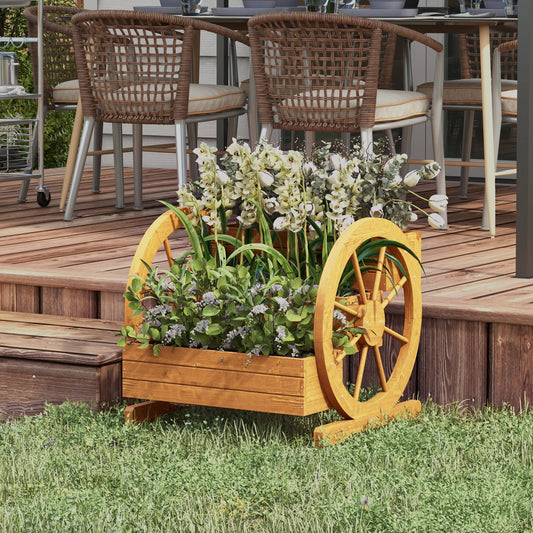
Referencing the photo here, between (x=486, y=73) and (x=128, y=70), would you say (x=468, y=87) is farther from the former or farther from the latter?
(x=128, y=70)

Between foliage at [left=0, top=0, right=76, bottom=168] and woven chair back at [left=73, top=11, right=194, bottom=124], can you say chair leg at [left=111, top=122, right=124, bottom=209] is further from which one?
foliage at [left=0, top=0, right=76, bottom=168]

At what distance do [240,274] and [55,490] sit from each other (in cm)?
67

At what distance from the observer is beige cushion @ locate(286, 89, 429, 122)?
3928mm

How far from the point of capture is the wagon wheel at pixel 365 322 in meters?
2.47

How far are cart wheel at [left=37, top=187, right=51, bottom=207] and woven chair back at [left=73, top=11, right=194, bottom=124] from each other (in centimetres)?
69

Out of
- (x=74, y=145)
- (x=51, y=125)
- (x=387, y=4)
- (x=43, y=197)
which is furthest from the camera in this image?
(x=51, y=125)

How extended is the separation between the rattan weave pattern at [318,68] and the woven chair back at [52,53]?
4.77ft

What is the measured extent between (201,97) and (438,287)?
1671 millimetres

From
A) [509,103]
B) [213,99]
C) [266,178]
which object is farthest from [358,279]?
[213,99]

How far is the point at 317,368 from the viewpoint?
249 cm

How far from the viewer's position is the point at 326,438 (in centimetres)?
252

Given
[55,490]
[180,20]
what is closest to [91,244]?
[180,20]

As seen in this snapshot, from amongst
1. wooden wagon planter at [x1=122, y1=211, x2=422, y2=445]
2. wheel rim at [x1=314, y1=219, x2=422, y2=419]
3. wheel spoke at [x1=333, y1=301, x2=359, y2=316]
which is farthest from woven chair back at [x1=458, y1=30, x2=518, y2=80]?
wheel spoke at [x1=333, y1=301, x2=359, y2=316]

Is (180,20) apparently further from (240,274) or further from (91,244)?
(240,274)
